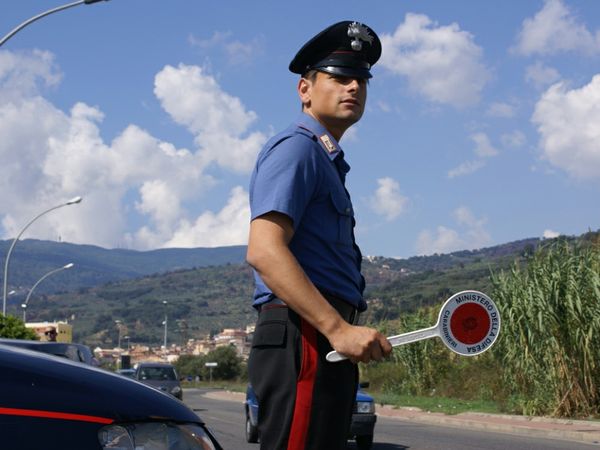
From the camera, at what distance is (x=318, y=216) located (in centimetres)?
327

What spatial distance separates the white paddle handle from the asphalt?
1272 centimetres

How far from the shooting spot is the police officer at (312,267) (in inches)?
120

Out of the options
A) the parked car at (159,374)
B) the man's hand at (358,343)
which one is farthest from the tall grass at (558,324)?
the man's hand at (358,343)

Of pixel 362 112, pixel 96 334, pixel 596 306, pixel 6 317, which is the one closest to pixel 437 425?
pixel 596 306

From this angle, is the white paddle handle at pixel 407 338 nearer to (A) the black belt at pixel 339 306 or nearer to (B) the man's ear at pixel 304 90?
(A) the black belt at pixel 339 306

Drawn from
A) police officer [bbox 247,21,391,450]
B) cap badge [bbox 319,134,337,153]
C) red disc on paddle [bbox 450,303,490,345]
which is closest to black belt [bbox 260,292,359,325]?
police officer [bbox 247,21,391,450]

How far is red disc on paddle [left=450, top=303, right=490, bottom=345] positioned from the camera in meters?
3.13

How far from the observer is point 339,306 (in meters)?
3.26

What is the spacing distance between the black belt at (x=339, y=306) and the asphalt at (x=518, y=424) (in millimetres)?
12578

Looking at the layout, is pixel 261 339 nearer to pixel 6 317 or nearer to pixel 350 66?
pixel 350 66

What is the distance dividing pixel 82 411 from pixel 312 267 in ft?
2.92

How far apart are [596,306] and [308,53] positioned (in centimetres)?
1534

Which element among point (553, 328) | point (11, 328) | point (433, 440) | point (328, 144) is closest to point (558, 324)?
point (553, 328)

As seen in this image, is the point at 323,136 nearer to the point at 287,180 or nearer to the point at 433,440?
the point at 287,180
